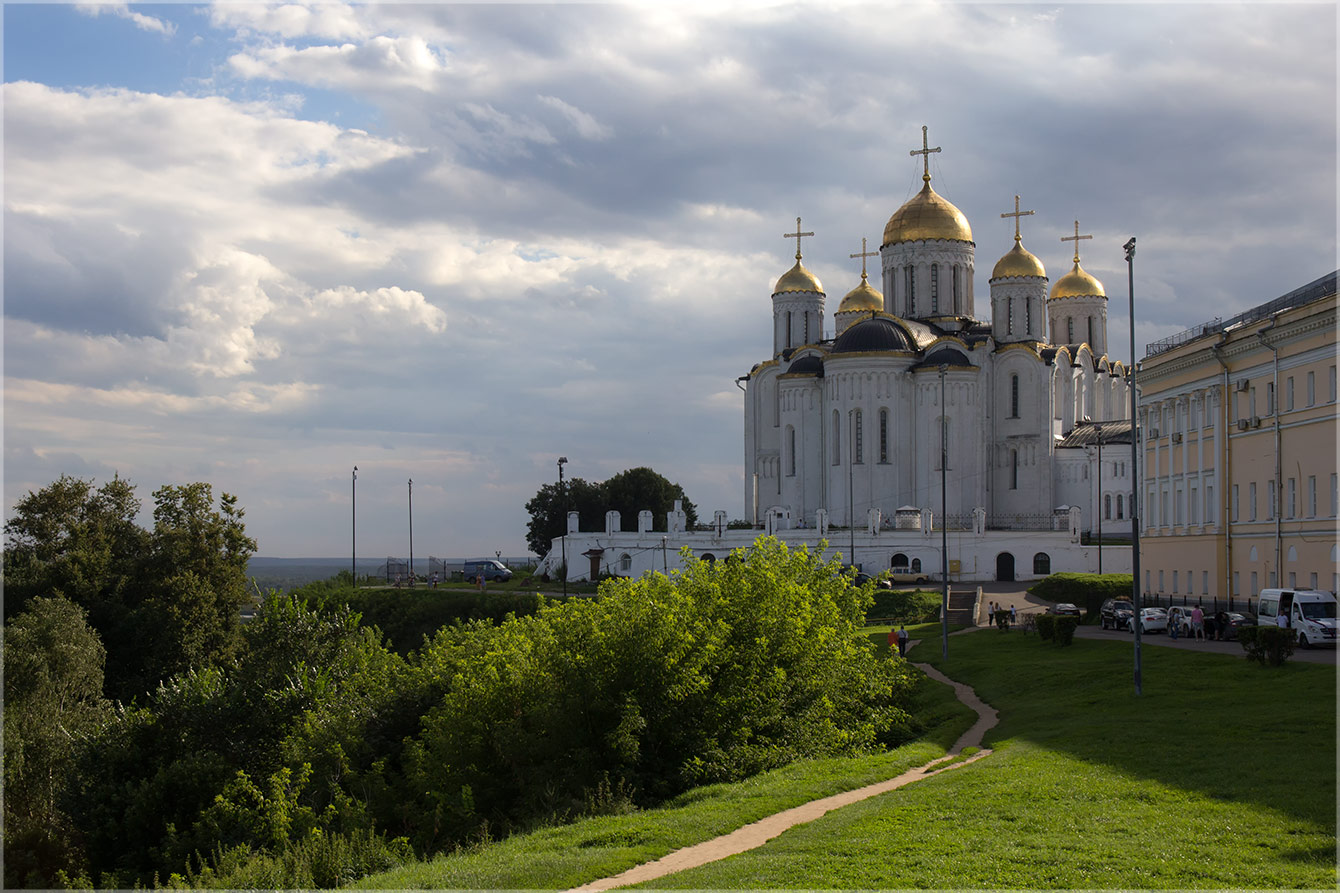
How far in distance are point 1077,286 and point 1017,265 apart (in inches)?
329

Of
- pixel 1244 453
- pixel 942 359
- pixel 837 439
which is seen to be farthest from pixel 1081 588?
pixel 837 439

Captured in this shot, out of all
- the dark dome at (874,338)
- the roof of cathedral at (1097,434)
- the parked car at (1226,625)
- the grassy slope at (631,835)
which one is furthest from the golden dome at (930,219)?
the grassy slope at (631,835)

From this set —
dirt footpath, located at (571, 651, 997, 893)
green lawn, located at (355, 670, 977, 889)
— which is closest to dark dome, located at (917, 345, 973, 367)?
dirt footpath, located at (571, 651, 997, 893)

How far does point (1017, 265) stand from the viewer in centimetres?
7556

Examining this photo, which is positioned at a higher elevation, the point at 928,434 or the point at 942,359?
the point at 942,359

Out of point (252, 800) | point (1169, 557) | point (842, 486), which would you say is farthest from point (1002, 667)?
point (842, 486)

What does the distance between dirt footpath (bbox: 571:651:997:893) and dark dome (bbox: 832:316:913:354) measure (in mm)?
47642

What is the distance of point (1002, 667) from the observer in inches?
1228

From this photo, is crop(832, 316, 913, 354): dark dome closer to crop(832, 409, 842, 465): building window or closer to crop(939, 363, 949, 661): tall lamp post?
crop(832, 409, 842, 465): building window

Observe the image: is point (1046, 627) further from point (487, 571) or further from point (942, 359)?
point (487, 571)

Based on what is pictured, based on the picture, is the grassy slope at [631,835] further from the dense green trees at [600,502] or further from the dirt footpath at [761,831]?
the dense green trees at [600,502]

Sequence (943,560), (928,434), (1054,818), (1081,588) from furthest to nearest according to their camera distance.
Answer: (928,434), (1081,588), (943,560), (1054,818)

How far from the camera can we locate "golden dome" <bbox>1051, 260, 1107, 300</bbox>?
81438 mm

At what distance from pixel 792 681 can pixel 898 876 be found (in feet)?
32.7
